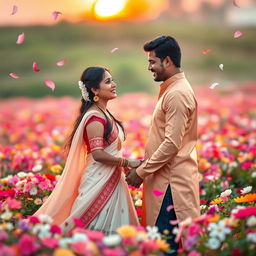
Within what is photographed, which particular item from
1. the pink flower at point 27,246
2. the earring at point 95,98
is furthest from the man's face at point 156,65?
the pink flower at point 27,246

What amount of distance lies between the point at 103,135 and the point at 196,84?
11864 millimetres

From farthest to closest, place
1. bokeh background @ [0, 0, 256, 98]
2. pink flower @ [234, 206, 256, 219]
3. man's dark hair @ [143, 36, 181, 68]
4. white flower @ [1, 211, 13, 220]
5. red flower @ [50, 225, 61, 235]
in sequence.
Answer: bokeh background @ [0, 0, 256, 98], man's dark hair @ [143, 36, 181, 68], white flower @ [1, 211, 13, 220], pink flower @ [234, 206, 256, 219], red flower @ [50, 225, 61, 235]

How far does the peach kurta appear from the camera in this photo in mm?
4172

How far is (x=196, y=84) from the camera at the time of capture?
16.0m

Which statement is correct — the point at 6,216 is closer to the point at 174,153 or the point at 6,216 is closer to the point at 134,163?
the point at 134,163

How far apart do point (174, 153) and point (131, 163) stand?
34 centimetres

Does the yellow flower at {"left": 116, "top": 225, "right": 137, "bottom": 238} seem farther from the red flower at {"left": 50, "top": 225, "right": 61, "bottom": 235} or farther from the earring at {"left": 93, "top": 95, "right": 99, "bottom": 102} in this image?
the earring at {"left": 93, "top": 95, "right": 99, "bottom": 102}

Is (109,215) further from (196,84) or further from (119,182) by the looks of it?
(196,84)

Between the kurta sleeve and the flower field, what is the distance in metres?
0.45

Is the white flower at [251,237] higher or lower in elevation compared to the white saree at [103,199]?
lower

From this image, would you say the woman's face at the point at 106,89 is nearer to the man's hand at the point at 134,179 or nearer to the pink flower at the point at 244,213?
the man's hand at the point at 134,179

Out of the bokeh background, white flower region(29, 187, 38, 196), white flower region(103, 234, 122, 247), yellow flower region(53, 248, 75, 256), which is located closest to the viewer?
yellow flower region(53, 248, 75, 256)

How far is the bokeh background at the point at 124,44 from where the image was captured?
16.0m

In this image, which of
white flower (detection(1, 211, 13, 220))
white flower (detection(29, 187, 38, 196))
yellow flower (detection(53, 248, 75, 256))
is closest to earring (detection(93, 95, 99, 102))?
Answer: white flower (detection(29, 187, 38, 196))
